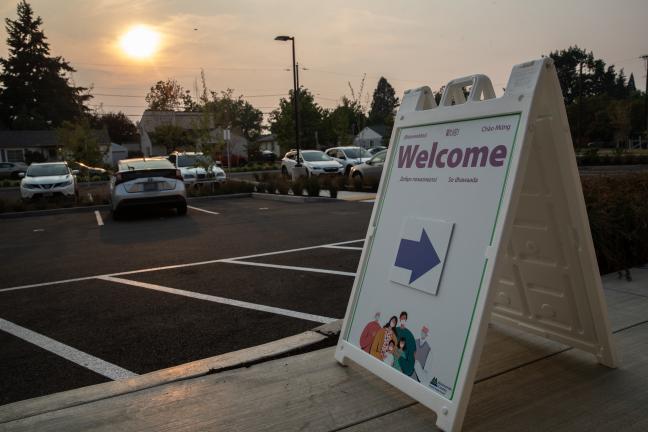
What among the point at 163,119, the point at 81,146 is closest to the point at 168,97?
the point at 163,119

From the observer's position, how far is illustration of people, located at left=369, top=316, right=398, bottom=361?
304 cm

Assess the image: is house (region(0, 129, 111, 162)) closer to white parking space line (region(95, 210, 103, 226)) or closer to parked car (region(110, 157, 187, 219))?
white parking space line (region(95, 210, 103, 226))

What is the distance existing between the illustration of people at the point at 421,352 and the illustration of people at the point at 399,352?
0.11 m

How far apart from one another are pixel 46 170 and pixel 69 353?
674 inches

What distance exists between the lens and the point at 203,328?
4.52 meters

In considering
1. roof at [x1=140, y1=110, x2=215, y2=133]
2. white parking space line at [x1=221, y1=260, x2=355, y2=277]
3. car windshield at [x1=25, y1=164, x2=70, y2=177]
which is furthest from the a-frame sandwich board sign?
roof at [x1=140, y1=110, x2=215, y2=133]

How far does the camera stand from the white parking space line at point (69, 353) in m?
3.68

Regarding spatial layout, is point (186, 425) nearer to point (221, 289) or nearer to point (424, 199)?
point (424, 199)

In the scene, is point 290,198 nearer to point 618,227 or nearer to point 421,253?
point 618,227

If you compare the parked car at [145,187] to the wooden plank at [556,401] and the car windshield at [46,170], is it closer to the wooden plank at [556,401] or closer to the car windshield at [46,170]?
the car windshield at [46,170]

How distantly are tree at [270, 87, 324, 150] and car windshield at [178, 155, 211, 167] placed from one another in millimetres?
31403

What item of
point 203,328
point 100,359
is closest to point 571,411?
point 203,328

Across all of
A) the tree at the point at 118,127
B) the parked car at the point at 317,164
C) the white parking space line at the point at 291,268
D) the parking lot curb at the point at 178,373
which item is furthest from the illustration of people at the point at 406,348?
the tree at the point at 118,127

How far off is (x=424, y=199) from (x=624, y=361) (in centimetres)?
174
